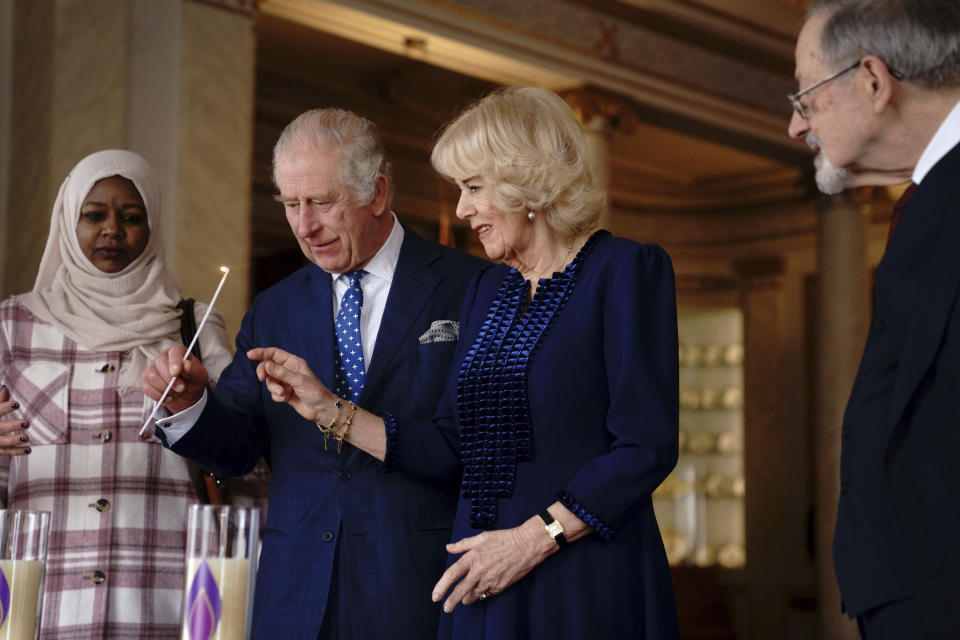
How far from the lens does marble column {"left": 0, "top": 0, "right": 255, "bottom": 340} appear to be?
5.05 meters

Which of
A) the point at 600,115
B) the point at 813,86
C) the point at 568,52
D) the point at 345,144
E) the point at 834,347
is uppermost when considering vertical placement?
the point at 568,52

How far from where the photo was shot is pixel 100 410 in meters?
2.72

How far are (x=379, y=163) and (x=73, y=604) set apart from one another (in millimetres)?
1181

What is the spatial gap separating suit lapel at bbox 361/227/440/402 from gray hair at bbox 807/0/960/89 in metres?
1.14

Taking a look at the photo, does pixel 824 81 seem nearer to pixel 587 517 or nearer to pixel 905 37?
pixel 905 37

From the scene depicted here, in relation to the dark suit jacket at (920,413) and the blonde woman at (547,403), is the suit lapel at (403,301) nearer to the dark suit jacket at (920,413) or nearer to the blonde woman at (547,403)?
the blonde woman at (547,403)

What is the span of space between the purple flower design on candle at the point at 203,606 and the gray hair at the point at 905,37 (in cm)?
110

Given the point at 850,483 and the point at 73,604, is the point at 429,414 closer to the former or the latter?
the point at 73,604

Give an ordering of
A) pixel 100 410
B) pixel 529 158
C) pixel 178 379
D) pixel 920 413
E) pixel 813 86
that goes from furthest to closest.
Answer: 1. pixel 100 410
2. pixel 178 379
3. pixel 529 158
4. pixel 813 86
5. pixel 920 413

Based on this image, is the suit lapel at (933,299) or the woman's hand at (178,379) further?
the woman's hand at (178,379)

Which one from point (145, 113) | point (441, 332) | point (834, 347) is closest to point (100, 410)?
point (441, 332)

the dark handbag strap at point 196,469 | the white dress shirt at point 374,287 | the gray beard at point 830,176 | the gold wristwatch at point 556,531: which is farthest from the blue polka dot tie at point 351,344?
the gray beard at point 830,176

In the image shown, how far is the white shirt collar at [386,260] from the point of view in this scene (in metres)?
2.60

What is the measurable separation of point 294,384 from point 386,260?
0.51 meters
